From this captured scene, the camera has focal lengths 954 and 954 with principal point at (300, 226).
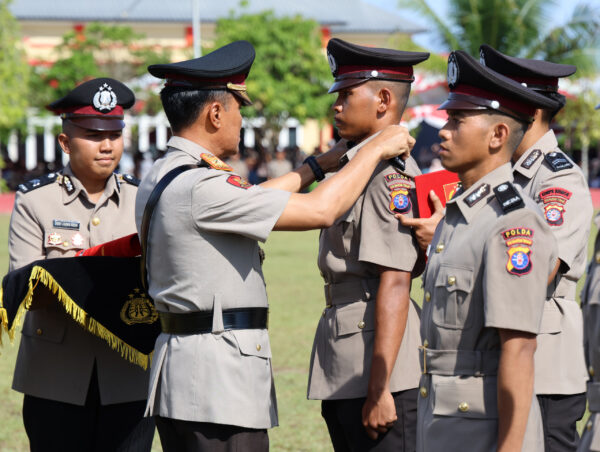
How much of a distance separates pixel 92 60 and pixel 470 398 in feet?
104

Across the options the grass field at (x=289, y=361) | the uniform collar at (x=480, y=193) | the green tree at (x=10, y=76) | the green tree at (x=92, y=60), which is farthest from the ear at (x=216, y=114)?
the green tree at (x=92, y=60)

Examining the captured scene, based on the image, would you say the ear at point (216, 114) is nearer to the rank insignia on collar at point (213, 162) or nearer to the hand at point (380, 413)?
the rank insignia on collar at point (213, 162)

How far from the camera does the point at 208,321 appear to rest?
321 cm

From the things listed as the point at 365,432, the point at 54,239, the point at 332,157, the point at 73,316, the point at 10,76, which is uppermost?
the point at 332,157

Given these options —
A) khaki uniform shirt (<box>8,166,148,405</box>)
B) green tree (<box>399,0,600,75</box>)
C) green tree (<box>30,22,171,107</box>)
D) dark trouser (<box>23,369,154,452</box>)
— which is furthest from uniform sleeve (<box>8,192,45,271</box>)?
green tree (<box>30,22,171,107</box>)

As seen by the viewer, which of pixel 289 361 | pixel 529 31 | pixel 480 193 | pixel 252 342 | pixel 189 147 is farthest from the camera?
pixel 529 31

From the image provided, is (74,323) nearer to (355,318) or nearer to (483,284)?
(355,318)

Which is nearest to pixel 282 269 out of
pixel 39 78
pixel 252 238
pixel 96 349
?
pixel 96 349

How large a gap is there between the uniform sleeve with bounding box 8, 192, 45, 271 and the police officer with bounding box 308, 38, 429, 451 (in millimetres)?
1284

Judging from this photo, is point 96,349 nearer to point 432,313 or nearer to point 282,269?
point 432,313

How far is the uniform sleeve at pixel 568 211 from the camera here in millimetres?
3547

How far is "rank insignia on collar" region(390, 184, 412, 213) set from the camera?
354 cm

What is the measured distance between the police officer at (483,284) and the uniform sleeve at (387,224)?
39 centimetres

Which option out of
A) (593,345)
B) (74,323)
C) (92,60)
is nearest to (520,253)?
(593,345)
